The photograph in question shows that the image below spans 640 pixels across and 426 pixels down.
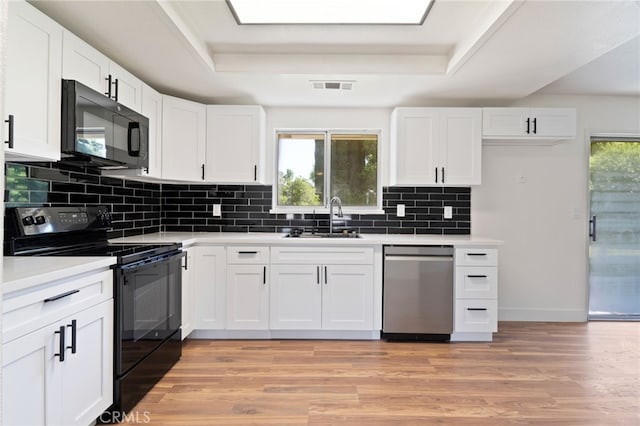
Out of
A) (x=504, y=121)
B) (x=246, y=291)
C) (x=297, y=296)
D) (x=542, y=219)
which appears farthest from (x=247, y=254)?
(x=542, y=219)

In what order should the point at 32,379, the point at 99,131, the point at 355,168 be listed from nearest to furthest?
the point at 32,379
the point at 99,131
the point at 355,168

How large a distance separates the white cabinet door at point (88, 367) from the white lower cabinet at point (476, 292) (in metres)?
2.54

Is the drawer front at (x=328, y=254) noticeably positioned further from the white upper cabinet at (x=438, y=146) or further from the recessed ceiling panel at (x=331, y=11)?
the recessed ceiling panel at (x=331, y=11)

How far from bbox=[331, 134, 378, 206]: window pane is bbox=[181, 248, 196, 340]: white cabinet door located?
155 cm

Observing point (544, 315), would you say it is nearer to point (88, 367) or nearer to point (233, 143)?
point (233, 143)

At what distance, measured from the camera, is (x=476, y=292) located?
3.05 m

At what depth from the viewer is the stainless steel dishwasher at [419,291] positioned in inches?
120

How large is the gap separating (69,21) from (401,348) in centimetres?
316

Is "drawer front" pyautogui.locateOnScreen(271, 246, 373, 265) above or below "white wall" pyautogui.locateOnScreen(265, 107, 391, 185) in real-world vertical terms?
below

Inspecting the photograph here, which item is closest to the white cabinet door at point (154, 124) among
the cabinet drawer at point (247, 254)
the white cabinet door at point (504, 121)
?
the cabinet drawer at point (247, 254)

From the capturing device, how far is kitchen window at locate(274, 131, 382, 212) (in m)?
3.74

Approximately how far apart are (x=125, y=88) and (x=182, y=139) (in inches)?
28.4

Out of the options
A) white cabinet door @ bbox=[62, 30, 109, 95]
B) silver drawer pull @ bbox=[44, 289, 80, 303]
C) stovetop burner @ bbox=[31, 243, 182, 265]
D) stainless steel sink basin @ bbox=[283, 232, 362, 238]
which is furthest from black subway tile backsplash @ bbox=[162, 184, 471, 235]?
silver drawer pull @ bbox=[44, 289, 80, 303]

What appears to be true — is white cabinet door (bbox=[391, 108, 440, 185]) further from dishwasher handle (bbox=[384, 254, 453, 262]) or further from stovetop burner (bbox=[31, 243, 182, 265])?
stovetop burner (bbox=[31, 243, 182, 265])
